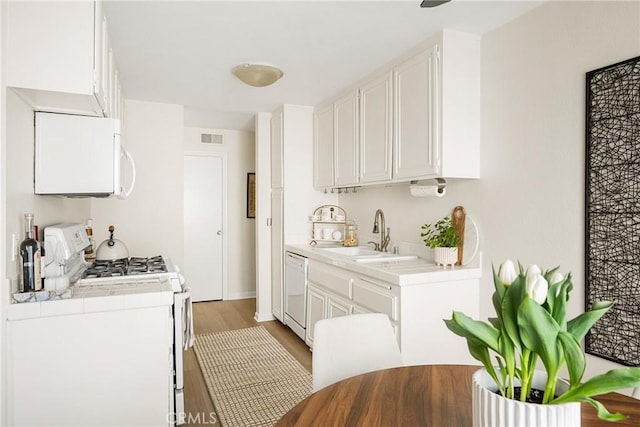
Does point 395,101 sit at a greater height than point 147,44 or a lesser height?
lesser

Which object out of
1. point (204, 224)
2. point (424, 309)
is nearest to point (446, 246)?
point (424, 309)

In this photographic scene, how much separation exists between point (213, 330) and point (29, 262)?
2.64 metres

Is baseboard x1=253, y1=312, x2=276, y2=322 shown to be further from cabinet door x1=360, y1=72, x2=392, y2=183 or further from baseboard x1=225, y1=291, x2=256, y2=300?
cabinet door x1=360, y1=72, x2=392, y2=183

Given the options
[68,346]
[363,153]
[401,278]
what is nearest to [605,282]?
[401,278]

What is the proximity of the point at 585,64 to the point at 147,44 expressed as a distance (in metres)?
2.65

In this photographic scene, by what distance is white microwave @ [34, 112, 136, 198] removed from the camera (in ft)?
6.88

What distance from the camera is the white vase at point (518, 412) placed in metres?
0.79

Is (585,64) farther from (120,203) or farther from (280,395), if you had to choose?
(120,203)

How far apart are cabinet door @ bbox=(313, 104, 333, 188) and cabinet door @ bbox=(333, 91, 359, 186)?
0.12 m

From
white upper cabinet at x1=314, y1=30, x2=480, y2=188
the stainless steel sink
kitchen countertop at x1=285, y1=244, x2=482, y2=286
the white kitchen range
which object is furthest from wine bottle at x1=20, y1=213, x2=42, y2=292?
white upper cabinet at x1=314, y1=30, x2=480, y2=188

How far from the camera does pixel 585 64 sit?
199cm

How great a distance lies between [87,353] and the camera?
1.90 meters

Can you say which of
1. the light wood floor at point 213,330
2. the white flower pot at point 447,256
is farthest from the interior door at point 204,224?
the white flower pot at point 447,256

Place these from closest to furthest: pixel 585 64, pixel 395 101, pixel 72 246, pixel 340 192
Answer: pixel 585 64 → pixel 72 246 → pixel 395 101 → pixel 340 192
